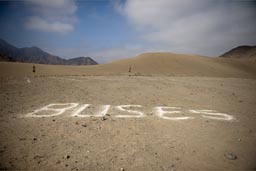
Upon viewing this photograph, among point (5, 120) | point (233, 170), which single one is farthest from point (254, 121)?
point (5, 120)

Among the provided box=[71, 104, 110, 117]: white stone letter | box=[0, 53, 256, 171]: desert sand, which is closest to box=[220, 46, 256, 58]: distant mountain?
box=[0, 53, 256, 171]: desert sand

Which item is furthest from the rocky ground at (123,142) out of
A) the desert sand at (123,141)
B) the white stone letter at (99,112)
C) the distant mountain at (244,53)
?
the distant mountain at (244,53)

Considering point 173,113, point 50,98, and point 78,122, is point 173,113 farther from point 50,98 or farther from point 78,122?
point 50,98

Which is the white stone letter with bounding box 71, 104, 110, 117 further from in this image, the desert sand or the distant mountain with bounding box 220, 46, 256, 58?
the distant mountain with bounding box 220, 46, 256, 58

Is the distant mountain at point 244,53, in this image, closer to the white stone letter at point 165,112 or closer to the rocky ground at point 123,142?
the white stone letter at point 165,112

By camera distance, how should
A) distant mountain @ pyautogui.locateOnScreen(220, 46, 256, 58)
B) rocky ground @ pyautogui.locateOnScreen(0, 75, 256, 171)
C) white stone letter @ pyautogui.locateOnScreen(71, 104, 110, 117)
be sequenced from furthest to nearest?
distant mountain @ pyautogui.locateOnScreen(220, 46, 256, 58) → white stone letter @ pyautogui.locateOnScreen(71, 104, 110, 117) → rocky ground @ pyautogui.locateOnScreen(0, 75, 256, 171)

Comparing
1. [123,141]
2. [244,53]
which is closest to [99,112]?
[123,141]

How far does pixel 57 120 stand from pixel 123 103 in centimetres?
311

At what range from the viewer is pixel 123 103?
7785mm

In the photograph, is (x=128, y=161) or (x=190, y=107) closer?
(x=128, y=161)

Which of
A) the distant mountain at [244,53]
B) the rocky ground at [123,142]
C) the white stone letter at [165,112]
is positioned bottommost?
the rocky ground at [123,142]

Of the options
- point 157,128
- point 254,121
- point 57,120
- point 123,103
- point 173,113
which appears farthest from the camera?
point 123,103

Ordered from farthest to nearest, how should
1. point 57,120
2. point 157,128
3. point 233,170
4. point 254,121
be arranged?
point 254,121
point 57,120
point 157,128
point 233,170

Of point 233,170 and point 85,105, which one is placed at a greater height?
point 85,105
